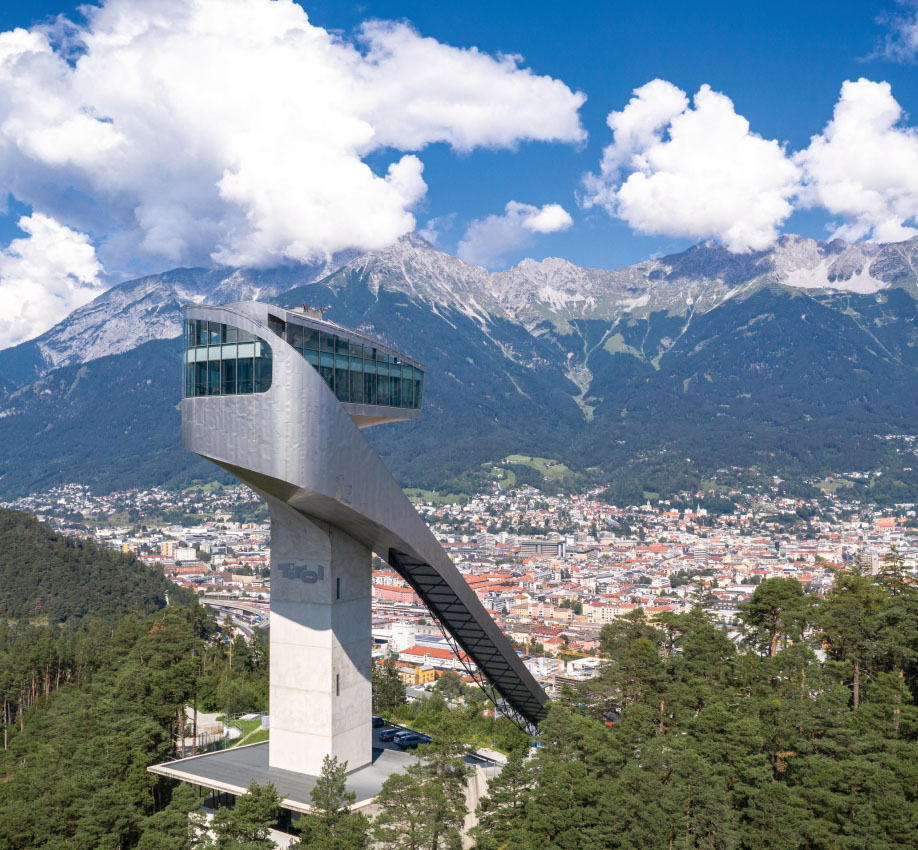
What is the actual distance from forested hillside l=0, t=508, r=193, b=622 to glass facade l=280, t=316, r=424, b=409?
7932 cm

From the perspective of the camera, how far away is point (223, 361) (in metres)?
22.9

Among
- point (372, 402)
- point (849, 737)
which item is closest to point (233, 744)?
point (372, 402)

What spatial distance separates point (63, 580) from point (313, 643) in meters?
88.9

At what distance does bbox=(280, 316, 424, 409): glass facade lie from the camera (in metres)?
23.3

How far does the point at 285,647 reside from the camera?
2586cm

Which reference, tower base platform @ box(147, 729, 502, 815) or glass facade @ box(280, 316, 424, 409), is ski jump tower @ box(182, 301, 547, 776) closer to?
glass facade @ box(280, 316, 424, 409)

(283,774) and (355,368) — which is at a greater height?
(355,368)

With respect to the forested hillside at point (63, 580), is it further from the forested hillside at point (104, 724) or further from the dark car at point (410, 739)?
the dark car at point (410, 739)

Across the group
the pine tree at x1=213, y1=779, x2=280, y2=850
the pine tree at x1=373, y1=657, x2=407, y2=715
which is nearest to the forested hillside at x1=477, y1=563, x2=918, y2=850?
the pine tree at x1=213, y1=779, x2=280, y2=850

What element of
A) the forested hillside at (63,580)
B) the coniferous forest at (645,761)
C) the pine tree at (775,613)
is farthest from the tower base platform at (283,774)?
the forested hillside at (63,580)

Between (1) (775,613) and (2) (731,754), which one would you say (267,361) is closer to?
(2) (731,754)

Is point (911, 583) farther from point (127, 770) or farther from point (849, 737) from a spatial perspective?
point (127, 770)

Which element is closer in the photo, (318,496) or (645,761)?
(645,761)

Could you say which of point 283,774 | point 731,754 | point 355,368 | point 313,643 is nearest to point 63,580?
point 283,774
